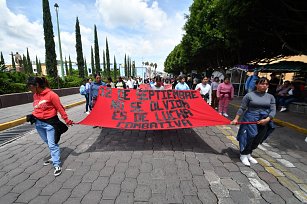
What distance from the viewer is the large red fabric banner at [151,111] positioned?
13.5 ft

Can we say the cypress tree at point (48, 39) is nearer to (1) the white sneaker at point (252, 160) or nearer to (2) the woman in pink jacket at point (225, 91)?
(2) the woman in pink jacket at point (225, 91)

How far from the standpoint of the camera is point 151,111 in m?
4.37

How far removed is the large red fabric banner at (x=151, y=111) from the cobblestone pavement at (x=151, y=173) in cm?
66

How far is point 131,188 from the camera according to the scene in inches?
112

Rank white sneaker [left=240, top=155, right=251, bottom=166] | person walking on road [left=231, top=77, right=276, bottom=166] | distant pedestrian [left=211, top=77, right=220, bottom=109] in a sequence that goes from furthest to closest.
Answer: distant pedestrian [left=211, top=77, right=220, bottom=109] < white sneaker [left=240, top=155, right=251, bottom=166] < person walking on road [left=231, top=77, right=276, bottom=166]

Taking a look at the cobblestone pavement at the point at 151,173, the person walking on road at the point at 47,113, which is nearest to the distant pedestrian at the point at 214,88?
the cobblestone pavement at the point at 151,173

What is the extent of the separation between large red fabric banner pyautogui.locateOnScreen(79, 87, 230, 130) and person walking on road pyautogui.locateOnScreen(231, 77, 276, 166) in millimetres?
515

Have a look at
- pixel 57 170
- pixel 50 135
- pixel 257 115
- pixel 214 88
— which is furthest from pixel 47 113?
pixel 214 88

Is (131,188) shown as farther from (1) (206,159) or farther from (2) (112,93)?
(2) (112,93)

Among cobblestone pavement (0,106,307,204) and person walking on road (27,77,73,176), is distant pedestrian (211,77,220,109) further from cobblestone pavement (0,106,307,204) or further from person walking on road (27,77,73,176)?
person walking on road (27,77,73,176)

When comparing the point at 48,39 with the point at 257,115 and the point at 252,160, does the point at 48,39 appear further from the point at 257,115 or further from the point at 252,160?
the point at 252,160

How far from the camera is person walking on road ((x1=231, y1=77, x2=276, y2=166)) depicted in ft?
11.0

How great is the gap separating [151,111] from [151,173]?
5.02 ft

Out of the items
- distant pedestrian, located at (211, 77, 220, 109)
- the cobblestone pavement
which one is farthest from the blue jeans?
distant pedestrian, located at (211, 77, 220, 109)
